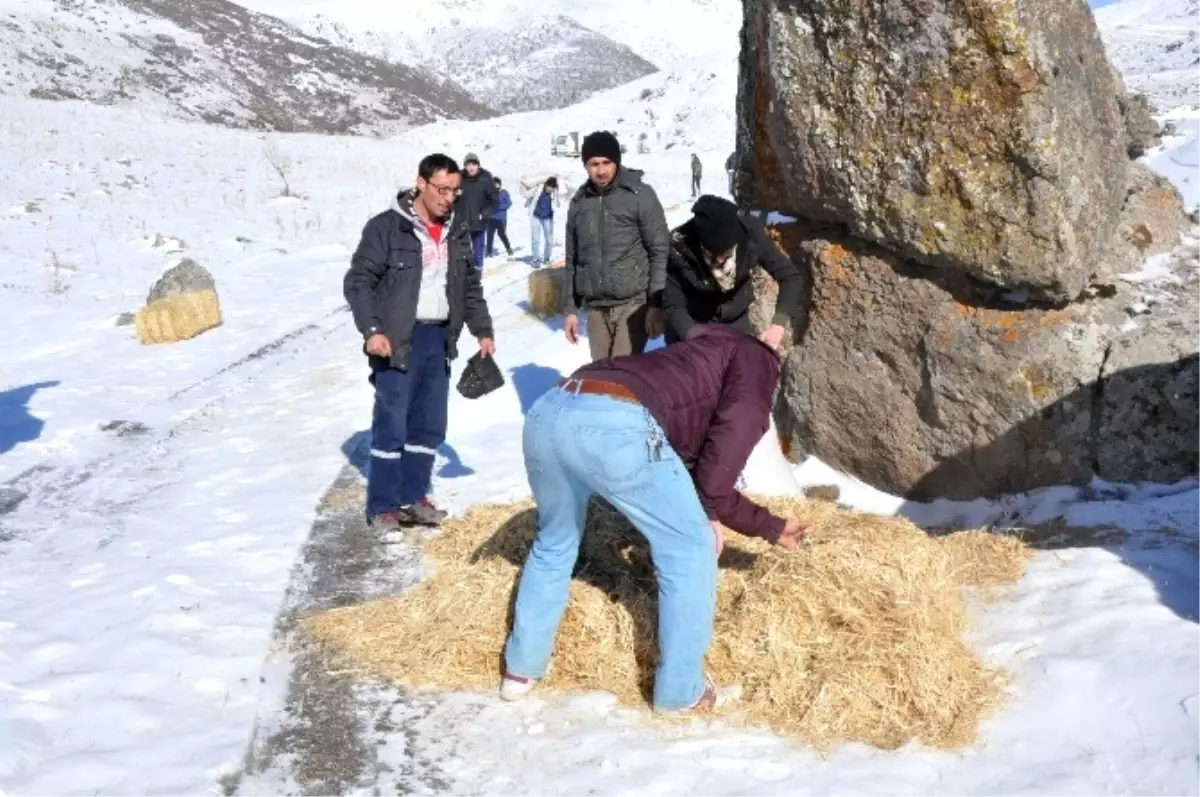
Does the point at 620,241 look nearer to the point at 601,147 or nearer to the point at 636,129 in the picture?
the point at 601,147

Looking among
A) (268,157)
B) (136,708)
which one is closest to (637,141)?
(268,157)

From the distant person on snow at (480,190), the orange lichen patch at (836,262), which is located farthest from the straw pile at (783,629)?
the distant person on snow at (480,190)

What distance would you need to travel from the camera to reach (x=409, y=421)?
226 inches

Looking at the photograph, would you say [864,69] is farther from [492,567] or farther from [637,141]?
[637,141]

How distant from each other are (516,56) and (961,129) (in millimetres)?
131382

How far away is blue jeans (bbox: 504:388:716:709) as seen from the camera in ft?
10.9

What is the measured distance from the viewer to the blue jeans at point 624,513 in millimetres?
3309

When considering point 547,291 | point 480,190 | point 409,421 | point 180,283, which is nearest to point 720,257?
point 409,421

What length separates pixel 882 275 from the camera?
19.2 ft

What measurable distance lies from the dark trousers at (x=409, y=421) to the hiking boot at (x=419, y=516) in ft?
0.23

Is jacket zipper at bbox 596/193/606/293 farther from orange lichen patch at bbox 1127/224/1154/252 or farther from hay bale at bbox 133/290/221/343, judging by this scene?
hay bale at bbox 133/290/221/343

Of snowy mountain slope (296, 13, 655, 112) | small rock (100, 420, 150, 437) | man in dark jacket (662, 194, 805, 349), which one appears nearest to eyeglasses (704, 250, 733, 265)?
man in dark jacket (662, 194, 805, 349)

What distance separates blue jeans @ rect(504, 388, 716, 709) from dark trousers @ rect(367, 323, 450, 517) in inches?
80.2

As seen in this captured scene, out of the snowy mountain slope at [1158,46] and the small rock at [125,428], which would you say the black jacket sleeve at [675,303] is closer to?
the small rock at [125,428]
